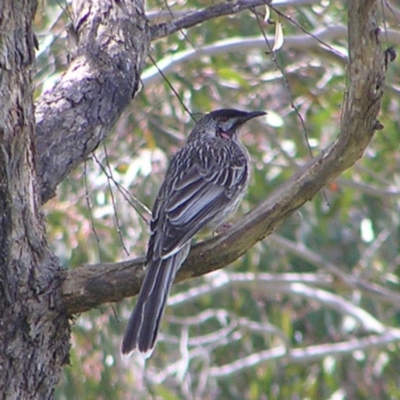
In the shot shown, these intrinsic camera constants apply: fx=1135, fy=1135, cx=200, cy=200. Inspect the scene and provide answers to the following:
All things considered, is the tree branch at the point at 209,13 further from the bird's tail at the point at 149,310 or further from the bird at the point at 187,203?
the bird's tail at the point at 149,310

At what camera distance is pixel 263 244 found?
776 centimetres

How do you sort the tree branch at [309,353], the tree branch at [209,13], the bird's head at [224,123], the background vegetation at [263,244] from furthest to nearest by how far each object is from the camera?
the tree branch at [309,353]
the background vegetation at [263,244]
the bird's head at [224,123]
the tree branch at [209,13]

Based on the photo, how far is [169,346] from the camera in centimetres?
817

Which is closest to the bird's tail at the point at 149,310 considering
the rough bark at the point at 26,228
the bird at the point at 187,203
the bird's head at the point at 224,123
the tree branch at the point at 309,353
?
the bird at the point at 187,203

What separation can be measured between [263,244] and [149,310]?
4.32 meters

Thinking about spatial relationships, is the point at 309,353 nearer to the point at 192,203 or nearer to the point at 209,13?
the point at 192,203

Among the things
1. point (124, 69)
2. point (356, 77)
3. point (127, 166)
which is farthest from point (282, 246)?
point (356, 77)

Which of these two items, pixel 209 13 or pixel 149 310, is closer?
pixel 149 310

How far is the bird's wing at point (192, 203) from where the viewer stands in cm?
381

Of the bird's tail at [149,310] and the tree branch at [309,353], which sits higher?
the bird's tail at [149,310]

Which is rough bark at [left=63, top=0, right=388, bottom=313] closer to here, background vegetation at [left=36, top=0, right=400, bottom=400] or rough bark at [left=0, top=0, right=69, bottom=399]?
rough bark at [left=0, top=0, right=69, bottom=399]

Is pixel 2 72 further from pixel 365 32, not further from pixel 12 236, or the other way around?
pixel 365 32

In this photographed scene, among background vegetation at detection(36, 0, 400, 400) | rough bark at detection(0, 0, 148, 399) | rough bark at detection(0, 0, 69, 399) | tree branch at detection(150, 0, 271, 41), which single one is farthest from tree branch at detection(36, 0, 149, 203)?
background vegetation at detection(36, 0, 400, 400)

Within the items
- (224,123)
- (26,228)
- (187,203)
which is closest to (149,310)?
(26,228)
